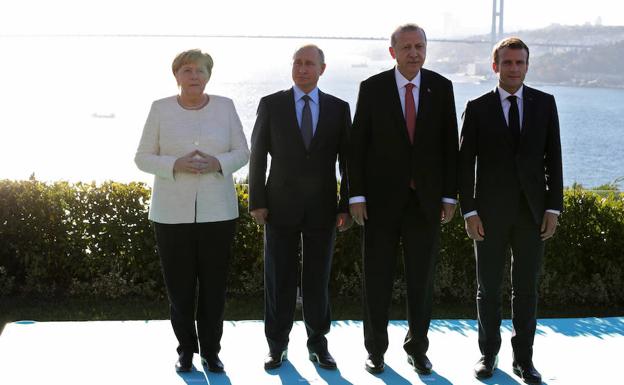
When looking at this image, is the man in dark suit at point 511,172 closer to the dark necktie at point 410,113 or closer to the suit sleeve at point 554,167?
the suit sleeve at point 554,167

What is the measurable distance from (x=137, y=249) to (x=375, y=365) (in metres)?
2.32

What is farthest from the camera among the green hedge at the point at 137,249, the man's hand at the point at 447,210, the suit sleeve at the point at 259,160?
the green hedge at the point at 137,249

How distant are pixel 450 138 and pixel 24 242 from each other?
3.26 m

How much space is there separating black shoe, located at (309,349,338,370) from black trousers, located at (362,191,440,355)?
18 centimetres

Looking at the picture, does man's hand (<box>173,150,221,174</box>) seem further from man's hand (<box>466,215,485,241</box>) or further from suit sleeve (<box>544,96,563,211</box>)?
suit sleeve (<box>544,96,563,211</box>)

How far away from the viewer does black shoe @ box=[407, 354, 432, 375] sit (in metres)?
3.70

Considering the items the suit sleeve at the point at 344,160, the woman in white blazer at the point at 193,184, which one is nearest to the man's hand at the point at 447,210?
the suit sleeve at the point at 344,160

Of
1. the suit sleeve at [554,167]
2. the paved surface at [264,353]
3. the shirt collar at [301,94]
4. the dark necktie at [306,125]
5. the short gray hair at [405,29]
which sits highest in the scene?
the short gray hair at [405,29]

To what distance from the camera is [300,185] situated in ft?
12.0

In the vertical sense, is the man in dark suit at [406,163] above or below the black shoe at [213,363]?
above

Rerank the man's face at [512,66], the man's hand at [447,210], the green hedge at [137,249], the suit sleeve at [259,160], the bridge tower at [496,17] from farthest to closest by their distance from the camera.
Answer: the bridge tower at [496,17]
the green hedge at [137,249]
the suit sleeve at [259,160]
the man's hand at [447,210]
the man's face at [512,66]

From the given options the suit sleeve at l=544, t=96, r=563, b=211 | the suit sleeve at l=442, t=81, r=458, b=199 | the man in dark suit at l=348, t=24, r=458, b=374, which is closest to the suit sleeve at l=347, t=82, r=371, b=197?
the man in dark suit at l=348, t=24, r=458, b=374

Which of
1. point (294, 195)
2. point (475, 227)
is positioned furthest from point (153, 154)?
point (475, 227)

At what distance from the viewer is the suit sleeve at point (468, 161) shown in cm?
352
